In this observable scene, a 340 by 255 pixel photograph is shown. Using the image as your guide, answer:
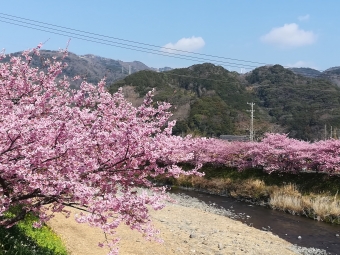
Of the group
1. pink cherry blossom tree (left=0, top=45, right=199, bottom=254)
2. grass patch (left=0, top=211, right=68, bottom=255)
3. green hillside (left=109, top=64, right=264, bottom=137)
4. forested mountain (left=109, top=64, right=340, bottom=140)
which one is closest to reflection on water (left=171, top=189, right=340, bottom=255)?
grass patch (left=0, top=211, right=68, bottom=255)

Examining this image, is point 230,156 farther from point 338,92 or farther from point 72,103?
point 338,92

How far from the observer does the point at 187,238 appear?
12.9 metres

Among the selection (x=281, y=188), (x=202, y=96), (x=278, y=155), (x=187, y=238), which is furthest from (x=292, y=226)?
(x=202, y=96)

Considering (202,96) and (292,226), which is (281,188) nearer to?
(292,226)

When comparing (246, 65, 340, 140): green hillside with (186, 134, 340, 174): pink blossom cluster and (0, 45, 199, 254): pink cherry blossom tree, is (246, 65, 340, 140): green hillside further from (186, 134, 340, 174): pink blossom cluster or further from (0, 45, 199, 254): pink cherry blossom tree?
(0, 45, 199, 254): pink cherry blossom tree

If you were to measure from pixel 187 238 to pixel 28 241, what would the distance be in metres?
6.99

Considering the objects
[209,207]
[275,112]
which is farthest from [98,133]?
[275,112]

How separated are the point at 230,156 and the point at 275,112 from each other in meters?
62.4

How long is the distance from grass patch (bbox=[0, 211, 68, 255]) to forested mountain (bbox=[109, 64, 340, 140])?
153ft

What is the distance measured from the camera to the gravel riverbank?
1021 centimetres

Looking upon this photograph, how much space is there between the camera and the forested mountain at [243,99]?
68.3 metres

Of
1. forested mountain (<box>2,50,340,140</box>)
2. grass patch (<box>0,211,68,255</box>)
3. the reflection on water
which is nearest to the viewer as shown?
grass patch (<box>0,211,68,255</box>)

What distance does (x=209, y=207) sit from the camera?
68.8 ft

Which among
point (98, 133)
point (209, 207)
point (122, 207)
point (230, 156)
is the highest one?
point (98, 133)
